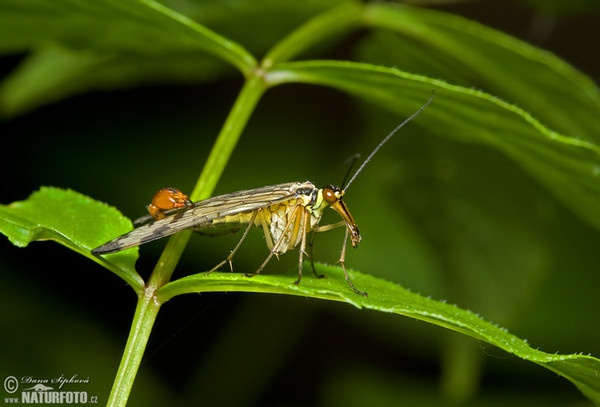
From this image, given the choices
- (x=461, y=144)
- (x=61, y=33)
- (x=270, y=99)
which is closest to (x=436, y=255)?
(x=461, y=144)

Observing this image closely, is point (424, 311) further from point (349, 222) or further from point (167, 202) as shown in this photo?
point (167, 202)

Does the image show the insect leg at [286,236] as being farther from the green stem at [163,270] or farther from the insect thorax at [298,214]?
the green stem at [163,270]

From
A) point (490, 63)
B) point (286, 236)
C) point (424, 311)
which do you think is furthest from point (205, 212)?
point (490, 63)

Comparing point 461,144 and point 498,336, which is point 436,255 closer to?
point 461,144

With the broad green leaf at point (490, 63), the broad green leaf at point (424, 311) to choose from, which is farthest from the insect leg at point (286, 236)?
the broad green leaf at point (490, 63)

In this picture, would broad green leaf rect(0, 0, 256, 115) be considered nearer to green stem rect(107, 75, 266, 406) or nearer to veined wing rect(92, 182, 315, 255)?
green stem rect(107, 75, 266, 406)

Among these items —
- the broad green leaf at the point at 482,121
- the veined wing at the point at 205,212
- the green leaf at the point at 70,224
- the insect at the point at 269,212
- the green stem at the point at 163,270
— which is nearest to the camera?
the green stem at the point at 163,270
